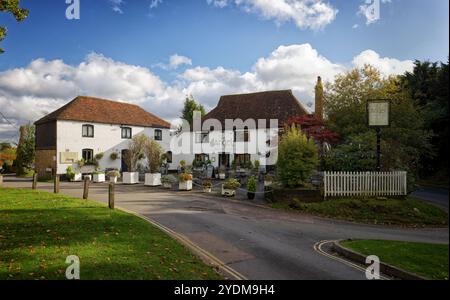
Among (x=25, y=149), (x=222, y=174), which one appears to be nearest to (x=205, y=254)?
(x=222, y=174)

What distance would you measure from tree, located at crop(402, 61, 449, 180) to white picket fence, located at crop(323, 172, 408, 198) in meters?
11.2

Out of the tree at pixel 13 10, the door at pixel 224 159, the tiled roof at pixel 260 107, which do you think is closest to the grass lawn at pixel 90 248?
the tree at pixel 13 10

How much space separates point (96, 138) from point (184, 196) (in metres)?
19.7

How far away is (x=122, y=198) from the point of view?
18938 millimetres

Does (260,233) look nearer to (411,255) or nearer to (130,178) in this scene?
(411,255)

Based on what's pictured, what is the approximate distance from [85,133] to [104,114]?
361 cm

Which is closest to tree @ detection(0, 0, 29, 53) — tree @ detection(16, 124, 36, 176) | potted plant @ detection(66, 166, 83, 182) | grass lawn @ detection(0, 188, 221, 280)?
grass lawn @ detection(0, 188, 221, 280)

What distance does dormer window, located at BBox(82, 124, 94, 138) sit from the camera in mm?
34906

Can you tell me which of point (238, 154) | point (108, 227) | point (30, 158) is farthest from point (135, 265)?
point (30, 158)

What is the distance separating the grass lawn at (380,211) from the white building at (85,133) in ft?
85.8

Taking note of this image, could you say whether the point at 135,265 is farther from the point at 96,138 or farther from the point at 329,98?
the point at 96,138

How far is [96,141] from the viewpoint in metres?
35.7

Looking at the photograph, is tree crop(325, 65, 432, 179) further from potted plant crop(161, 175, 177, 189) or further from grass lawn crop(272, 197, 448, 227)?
potted plant crop(161, 175, 177, 189)

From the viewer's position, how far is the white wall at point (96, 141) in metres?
33.2
